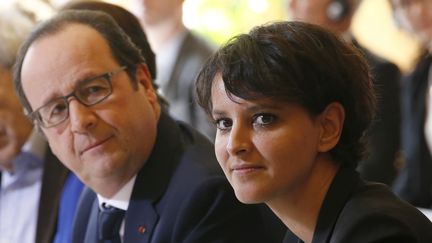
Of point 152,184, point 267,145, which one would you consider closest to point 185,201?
point 152,184

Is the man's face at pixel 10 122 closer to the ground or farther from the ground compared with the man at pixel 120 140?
closer to the ground

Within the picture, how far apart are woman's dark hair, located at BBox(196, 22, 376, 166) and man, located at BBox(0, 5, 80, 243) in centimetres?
112

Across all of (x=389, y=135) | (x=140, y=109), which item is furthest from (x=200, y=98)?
(x=389, y=135)

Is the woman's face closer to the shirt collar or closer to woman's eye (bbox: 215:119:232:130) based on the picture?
woman's eye (bbox: 215:119:232:130)

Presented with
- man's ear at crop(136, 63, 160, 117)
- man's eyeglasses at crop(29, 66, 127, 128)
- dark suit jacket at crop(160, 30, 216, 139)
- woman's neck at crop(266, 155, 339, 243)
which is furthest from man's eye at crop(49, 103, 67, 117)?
dark suit jacket at crop(160, 30, 216, 139)

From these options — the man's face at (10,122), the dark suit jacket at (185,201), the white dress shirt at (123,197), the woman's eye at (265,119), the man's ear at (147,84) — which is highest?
the woman's eye at (265,119)

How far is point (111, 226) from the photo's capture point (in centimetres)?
201

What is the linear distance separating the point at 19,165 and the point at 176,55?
104 centimetres

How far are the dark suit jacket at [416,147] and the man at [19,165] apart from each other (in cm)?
155

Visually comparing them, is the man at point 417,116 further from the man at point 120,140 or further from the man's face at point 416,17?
the man at point 120,140

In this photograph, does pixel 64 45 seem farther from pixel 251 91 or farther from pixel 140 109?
pixel 251 91

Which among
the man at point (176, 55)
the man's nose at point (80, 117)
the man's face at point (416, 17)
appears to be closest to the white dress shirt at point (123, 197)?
the man's nose at point (80, 117)

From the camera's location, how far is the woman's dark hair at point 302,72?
145 centimetres

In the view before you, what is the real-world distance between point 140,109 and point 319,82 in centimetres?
62
